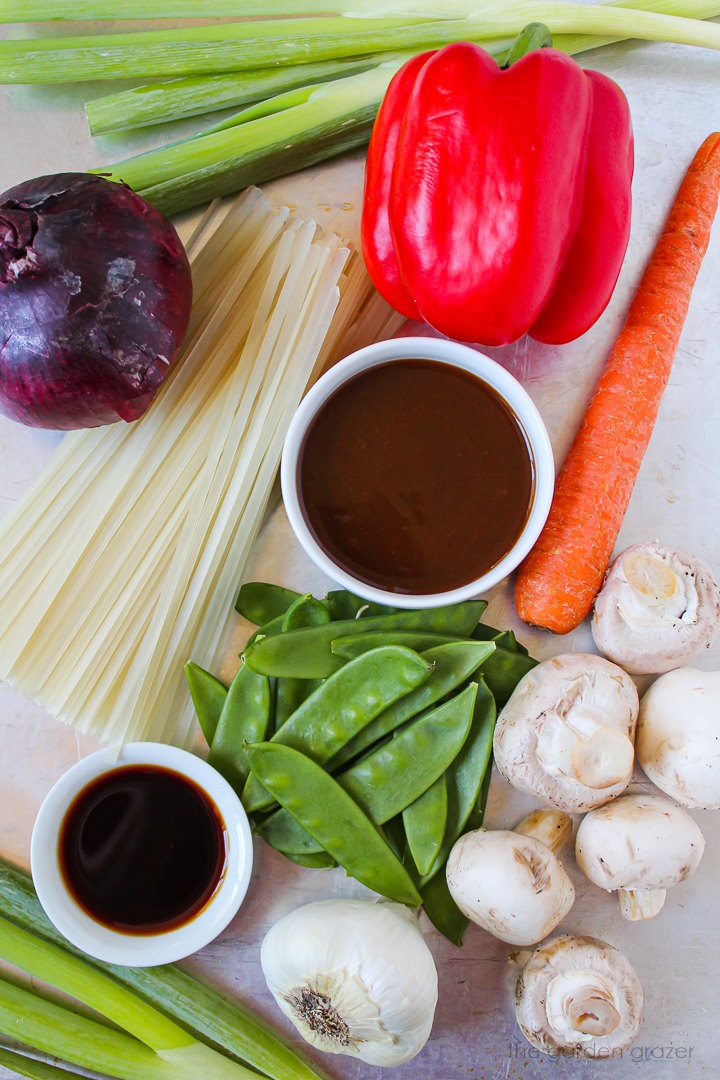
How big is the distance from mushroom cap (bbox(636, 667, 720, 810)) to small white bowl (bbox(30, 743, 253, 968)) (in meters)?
0.67

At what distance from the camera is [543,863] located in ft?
4.37

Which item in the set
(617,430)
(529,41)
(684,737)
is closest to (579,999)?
(684,737)

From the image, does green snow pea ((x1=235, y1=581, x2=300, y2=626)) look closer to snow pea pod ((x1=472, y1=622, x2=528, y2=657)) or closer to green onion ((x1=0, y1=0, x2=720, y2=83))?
snow pea pod ((x1=472, y1=622, x2=528, y2=657))

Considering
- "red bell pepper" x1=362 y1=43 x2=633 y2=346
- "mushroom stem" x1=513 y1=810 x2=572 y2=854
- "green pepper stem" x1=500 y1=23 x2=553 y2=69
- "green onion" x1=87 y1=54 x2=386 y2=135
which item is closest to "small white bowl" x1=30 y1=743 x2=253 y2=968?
"mushroom stem" x1=513 y1=810 x2=572 y2=854

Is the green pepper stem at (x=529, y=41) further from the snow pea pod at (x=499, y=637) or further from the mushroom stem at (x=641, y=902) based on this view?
the mushroom stem at (x=641, y=902)

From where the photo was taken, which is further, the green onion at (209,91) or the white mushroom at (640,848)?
the green onion at (209,91)

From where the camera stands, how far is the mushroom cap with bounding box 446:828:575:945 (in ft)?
4.25

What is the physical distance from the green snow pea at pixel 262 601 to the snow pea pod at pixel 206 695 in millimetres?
128

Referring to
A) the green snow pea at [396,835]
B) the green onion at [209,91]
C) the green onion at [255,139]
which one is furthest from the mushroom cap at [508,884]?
the green onion at [209,91]

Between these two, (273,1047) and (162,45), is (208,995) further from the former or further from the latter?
(162,45)

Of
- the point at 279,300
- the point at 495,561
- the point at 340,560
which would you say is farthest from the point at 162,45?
the point at 495,561

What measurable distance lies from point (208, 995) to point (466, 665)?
0.70 metres

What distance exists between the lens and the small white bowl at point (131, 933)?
4.37 ft

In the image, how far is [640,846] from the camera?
1.34 metres
